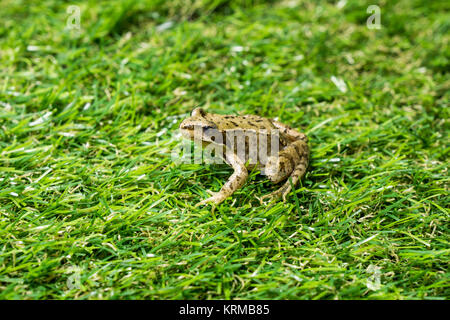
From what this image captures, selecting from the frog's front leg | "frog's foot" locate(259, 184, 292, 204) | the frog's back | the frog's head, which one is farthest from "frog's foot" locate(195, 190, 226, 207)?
the frog's back

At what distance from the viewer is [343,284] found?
3.52 m

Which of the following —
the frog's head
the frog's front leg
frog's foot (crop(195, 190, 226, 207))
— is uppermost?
the frog's head

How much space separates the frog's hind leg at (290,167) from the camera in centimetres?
424

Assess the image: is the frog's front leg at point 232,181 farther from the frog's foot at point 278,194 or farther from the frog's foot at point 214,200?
the frog's foot at point 278,194

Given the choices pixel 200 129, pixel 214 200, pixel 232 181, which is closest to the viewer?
pixel 214 200

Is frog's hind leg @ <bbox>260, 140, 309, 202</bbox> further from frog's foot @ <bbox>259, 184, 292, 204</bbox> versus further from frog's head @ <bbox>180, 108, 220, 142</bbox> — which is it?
frog's head @ <bbox>180, 108, 220, 142</bbox>

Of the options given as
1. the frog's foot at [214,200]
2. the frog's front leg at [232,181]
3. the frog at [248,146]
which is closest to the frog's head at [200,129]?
the frog at [248,146]

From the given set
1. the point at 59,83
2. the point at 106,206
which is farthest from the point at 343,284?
the point at 59,83

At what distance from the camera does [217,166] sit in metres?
4.54

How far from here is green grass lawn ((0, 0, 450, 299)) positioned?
355cm

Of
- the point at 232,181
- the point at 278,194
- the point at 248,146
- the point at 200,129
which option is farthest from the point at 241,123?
the point at 278,194

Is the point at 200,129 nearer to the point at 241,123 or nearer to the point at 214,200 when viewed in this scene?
the point at 241,123

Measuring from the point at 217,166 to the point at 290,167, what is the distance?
0.79m

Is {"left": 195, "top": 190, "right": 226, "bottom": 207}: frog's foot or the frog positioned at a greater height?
the frog
